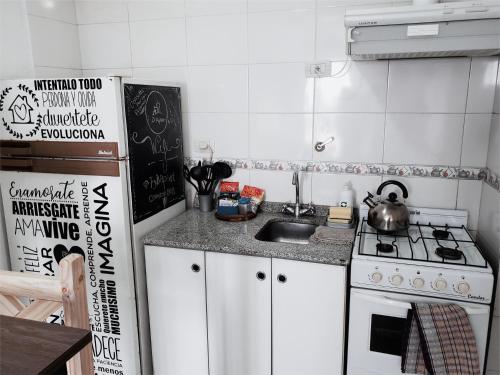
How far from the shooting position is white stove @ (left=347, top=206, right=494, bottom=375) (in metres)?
1.57

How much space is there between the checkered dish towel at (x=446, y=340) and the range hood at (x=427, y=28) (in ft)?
3.22

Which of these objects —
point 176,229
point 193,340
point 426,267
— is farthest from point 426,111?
point 193,340

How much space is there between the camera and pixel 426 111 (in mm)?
2025

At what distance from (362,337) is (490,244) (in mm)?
694

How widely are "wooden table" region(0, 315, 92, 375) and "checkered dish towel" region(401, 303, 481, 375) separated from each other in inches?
48.5

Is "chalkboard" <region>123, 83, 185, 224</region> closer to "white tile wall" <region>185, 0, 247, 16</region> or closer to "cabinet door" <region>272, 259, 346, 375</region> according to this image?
"white tile wall" <region>185, 0, 247, 16</region>

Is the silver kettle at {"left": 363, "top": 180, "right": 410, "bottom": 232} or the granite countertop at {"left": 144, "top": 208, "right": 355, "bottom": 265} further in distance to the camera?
the silver kettle at {"left": 363, "top": 180, "right": 410, "bottom": 232}

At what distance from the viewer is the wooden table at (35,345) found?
0.74 m

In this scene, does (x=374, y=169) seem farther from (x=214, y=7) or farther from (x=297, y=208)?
(x=214, y=7)

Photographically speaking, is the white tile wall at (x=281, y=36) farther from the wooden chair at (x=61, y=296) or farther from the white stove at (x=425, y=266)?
the wooden chair at (x=61, y=296)

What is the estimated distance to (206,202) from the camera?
2.38 m

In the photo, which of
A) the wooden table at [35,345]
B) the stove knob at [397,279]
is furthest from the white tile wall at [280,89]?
the wooden table at [35,345]

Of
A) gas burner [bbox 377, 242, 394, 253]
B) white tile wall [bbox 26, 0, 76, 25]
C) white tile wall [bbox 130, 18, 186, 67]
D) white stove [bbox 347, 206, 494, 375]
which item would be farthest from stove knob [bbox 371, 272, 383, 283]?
white tile wall [bbox 26, 0, 76, 25]

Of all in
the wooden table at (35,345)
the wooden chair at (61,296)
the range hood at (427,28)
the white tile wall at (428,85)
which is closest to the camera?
the wooden table at (35,345)
